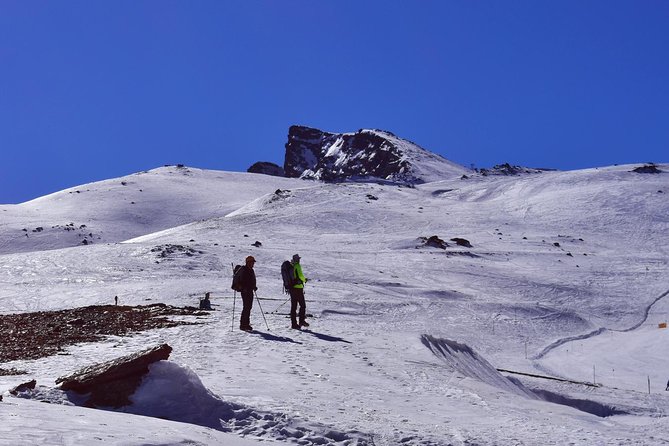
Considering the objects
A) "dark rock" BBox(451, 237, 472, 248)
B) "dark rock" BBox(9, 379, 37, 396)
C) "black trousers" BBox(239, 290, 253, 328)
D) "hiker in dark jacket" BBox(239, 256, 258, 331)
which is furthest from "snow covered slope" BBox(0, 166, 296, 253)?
"dark rock" BBox(9, 379, 37, 396)

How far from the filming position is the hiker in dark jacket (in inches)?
781

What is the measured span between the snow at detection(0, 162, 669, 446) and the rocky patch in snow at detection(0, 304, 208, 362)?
903mm

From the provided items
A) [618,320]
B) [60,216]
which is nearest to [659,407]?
[618,320]

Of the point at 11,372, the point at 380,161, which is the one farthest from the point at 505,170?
the point at 11,372

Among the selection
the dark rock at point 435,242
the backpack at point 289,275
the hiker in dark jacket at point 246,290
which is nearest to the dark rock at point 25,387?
the hiker in dark jacket at point 246,290

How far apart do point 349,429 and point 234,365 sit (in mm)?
4603

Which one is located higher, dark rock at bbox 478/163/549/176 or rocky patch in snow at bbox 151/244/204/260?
dark rock at bbox 478/163/549/176

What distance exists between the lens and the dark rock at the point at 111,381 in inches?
409

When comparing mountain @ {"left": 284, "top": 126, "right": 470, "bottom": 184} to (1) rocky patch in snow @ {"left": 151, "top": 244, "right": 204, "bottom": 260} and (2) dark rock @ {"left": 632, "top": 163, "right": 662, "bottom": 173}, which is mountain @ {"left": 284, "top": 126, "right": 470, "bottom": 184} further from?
(1) rocky patch in snow @ {"left": 151, "top": 244, "right": 204, "bottom": 260}

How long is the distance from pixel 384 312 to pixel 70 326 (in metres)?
13.7

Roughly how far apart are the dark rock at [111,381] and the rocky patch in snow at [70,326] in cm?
496

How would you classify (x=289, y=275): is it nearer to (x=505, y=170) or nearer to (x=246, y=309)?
(x=246, y=309)

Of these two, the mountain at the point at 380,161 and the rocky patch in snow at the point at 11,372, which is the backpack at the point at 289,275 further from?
the mountain at the point at 380,161

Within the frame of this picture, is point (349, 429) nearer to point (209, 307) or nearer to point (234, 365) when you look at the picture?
point (234, 365)
